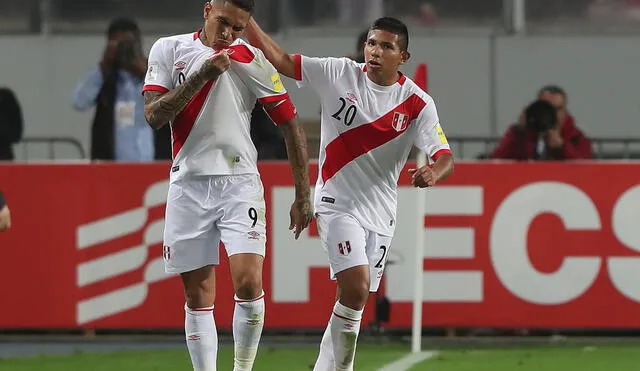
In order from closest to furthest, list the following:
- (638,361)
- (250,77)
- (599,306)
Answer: (250,77) < (638,361) < (599,306)

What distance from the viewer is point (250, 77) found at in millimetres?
9125

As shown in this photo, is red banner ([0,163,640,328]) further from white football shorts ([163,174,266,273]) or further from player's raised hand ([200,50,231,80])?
player's raised hand ([200,50,231,80])

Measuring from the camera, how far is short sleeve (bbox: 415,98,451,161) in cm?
954

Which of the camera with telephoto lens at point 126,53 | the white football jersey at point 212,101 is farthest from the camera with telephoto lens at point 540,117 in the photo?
the white football jersey at point 212,101

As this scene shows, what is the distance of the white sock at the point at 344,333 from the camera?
9.48 metres

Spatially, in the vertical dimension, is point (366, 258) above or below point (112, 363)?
above

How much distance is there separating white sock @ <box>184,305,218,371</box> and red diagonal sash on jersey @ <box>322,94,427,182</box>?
46.1 inches

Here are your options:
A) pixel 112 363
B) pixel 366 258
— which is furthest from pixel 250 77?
pixel 112 363

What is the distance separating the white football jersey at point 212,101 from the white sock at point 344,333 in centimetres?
98

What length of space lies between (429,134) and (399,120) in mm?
188

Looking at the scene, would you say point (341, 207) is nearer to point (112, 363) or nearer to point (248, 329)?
point (248, 329)

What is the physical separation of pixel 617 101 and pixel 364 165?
758 cm

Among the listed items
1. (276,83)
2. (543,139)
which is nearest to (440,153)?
(276,83)

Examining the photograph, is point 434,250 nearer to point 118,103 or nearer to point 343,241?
point 118,103
